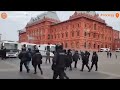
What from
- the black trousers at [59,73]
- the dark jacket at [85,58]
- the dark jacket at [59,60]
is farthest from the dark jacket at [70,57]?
the dark jacket at [59,60]

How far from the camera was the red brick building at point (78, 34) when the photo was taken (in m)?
9.66

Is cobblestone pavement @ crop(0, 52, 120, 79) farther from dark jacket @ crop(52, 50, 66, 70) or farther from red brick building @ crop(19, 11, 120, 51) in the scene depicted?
dark jacket @ crop(52, 50, 66, 70)

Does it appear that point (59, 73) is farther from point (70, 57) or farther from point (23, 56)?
point (23, 56)

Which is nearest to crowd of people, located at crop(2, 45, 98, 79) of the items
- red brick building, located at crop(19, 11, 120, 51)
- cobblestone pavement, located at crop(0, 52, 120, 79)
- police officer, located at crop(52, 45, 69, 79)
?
police officer, located at crop(52, 45, 69, 79)

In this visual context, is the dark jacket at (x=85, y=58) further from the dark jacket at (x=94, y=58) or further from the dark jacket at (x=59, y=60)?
the dark jacket at (x=59, y=60)

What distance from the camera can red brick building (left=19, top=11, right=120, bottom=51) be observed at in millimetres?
9656

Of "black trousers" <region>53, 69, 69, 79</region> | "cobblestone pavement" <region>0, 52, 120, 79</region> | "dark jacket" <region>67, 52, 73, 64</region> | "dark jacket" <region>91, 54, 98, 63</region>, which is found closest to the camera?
"black trousers" <region>53, 69, 69, 79</region>

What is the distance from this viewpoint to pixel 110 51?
390 inches

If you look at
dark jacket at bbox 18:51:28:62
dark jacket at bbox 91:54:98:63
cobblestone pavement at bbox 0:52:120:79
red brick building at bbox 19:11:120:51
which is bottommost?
cobblestone pavement at bbox 0:52:120:79

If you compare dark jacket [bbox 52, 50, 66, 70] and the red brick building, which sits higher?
the red brick building

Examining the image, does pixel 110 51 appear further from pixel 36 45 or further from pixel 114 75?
pixel 36 45
